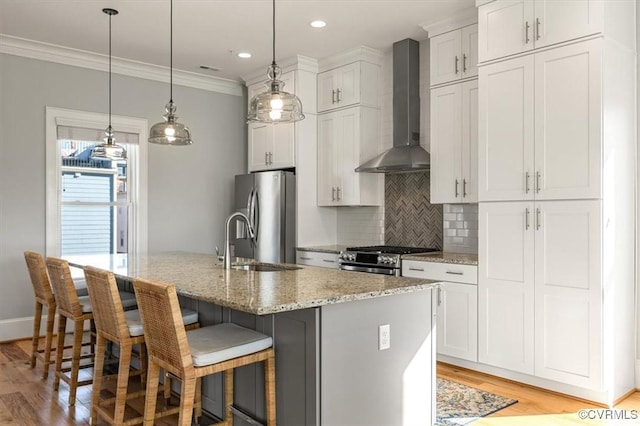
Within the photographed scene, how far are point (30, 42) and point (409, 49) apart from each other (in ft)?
11.8

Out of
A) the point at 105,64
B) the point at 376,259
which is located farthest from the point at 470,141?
the point at 105,64

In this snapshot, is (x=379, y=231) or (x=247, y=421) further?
(x=379, y=231)

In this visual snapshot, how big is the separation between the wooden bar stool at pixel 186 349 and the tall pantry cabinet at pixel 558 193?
2059mm

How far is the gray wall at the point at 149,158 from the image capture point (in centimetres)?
495

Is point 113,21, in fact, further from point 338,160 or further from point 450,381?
point 450,381

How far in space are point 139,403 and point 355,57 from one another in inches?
146

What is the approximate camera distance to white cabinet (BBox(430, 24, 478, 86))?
425 centimetres

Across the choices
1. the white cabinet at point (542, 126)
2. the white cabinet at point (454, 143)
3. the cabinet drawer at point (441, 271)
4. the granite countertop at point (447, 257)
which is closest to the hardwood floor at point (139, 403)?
the cabinet drawer at point (441, 271)

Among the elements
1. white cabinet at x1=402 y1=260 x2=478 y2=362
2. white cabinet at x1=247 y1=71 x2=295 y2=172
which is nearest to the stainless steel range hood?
white cabinet at x1=247 y1=71 x2=295 y2=172

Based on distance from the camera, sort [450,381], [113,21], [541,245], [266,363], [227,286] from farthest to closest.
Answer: [113,21] → [450,381] → [541,245] → [227,286] → [266,363]

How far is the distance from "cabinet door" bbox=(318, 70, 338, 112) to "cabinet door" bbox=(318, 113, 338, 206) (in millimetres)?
106

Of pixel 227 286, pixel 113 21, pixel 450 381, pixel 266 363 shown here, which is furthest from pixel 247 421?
pixel 113 21

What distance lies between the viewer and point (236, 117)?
654cm

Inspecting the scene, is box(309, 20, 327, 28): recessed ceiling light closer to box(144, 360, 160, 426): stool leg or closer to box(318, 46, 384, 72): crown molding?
box(318, 46, 384, 72): crown molding
